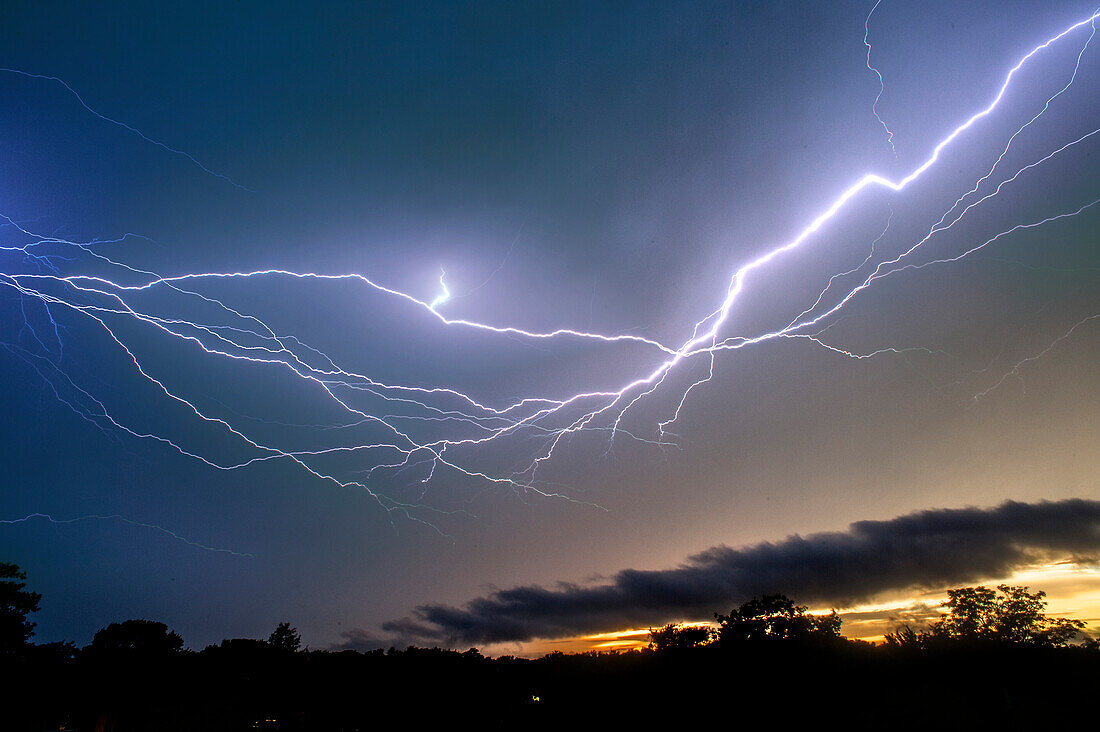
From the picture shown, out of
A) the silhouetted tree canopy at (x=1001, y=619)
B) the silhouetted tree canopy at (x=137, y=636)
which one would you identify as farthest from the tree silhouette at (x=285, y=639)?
the silhouetted tree canopy at (x=1001, y=619)

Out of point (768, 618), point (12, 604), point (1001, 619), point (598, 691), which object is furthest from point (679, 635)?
point (12, 604)

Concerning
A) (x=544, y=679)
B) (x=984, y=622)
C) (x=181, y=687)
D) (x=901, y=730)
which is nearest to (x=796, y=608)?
(x=984, y=622)

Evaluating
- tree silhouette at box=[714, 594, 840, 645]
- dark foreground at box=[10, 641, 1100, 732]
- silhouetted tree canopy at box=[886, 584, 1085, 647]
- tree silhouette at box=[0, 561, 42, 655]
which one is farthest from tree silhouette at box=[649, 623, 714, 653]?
tree silhouette at box=[0, 561, 42, 655]

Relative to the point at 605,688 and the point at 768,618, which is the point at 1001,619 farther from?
the point at 605,688

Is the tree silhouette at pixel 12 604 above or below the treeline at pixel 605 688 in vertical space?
above

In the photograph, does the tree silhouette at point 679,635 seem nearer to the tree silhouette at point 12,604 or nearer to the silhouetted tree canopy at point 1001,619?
the silhouetted tree canopy at point 1001,619

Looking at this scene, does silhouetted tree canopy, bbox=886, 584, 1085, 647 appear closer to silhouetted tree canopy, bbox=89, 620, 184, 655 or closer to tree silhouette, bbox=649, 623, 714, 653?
tree silhouette, bbox=649, 623, 714, 653
